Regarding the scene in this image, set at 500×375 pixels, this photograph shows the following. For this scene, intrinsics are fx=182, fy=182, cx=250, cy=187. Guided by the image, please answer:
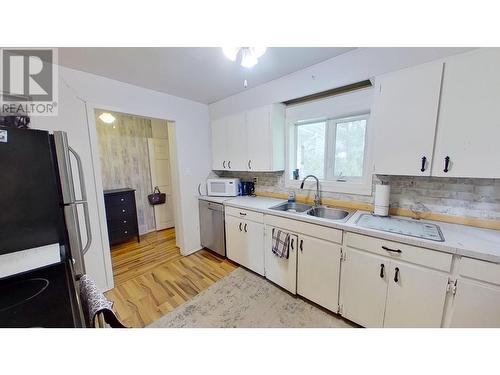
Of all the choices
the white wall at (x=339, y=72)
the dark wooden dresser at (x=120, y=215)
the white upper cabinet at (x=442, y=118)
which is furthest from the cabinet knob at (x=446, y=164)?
the dark wooden dresser at (x=120, y=215)

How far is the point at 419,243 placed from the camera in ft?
3.83

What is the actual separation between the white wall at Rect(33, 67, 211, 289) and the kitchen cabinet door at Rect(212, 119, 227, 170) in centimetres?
16

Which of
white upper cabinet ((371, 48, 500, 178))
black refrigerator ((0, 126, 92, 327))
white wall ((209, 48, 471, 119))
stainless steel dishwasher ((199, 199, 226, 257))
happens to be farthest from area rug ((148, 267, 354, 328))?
white wall ((209, 48, 471, 119))

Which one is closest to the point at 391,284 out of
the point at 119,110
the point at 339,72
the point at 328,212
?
the point at 328,212

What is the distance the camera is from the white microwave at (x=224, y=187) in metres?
2.70

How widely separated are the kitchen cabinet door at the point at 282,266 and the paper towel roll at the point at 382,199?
78 cm

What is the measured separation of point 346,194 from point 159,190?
11.2 ft

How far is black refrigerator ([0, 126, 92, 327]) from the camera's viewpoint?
0.66 metres

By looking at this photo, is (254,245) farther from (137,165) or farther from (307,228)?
(137,165)

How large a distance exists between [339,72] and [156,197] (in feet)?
11.7

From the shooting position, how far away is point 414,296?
1.23m

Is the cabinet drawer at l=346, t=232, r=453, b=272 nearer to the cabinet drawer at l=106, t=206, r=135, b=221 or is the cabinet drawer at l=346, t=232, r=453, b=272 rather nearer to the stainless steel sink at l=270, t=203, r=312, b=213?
the stainless steel sink at l=270, t=203, r=312, b=213

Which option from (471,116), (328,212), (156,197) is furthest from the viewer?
(156,197)
